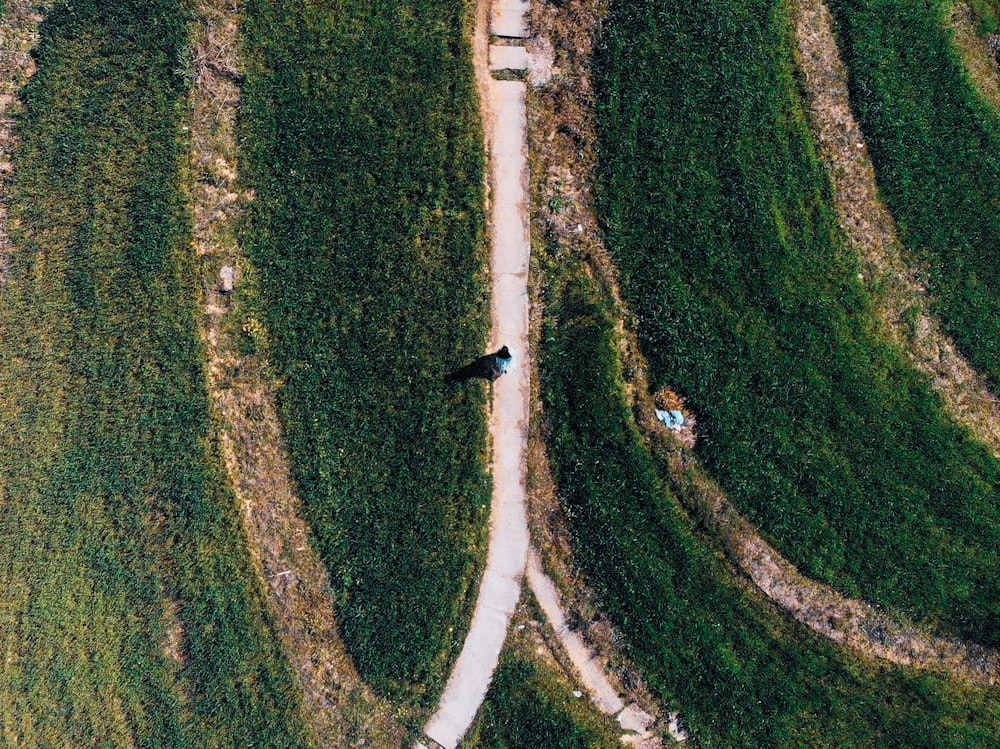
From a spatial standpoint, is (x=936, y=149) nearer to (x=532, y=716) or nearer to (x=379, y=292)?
(x=379, y=292)

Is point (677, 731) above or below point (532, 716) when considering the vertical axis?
below

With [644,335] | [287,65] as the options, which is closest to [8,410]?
[287,65]

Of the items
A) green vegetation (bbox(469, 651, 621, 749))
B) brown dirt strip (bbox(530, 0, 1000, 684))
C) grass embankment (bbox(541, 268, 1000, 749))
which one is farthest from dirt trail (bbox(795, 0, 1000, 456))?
green vegetation (bbox(469, 651, 621, 749))

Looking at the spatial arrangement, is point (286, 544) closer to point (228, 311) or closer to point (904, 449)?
point (228, 311)

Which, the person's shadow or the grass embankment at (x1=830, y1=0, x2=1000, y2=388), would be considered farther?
the grass embankment at (x1=830, y1=0, x2=1000, y2=388)

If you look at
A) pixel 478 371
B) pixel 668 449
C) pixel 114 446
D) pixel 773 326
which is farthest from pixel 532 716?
pixel 114 446

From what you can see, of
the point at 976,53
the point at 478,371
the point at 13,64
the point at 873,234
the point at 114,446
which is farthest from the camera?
the point at 976,53

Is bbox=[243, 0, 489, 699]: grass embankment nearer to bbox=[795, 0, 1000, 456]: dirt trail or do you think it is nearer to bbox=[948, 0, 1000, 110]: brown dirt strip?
bbox=[795, 0, 1000, 456]: dirt trail

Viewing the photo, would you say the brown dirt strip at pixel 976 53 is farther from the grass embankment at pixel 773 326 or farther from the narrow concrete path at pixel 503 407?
the narrow concrete path at pixel 503 407
